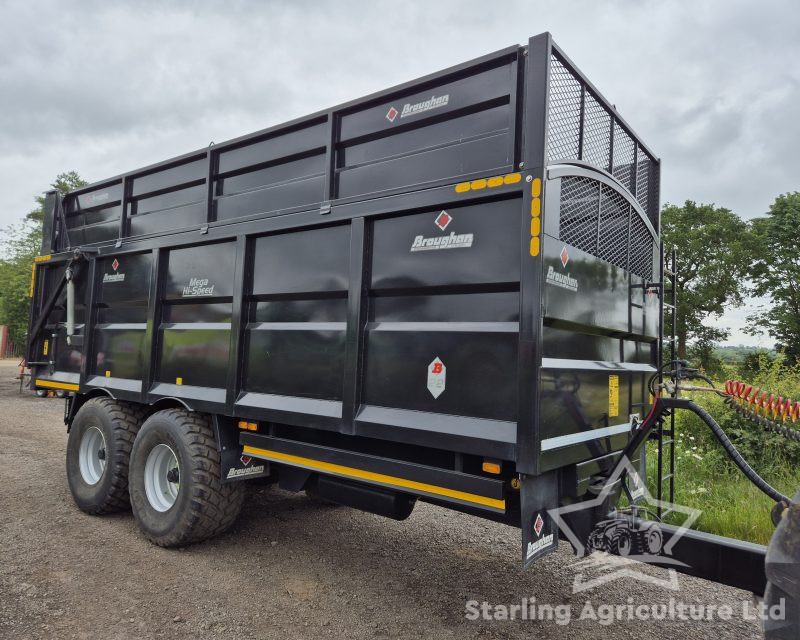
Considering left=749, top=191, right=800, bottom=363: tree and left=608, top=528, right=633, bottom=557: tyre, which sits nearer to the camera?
left=608, top=528, right=633, bottom=557: tyre

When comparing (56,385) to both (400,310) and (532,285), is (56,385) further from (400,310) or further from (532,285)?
(532,285)

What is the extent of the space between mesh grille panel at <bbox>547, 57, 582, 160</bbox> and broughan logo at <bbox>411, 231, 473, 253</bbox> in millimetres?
586

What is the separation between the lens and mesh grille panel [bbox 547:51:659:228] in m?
2.88

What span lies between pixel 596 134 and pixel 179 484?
365cm

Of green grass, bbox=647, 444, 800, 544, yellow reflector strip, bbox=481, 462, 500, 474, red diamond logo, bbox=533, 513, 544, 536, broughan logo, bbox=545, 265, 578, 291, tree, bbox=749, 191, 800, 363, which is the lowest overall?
green grass, bbox=647, 444, 800, 544

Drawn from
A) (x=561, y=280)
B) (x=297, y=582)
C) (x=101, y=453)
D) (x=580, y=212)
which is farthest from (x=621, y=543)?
(x=101, y=453)

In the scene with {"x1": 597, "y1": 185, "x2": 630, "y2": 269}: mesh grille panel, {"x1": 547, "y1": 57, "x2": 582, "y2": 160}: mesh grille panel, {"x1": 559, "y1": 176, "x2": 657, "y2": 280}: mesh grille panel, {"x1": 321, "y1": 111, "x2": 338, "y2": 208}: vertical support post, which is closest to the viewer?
{"x1": 547, "y1": 57, "x2": 582, "y2": 160}: mesh grille panel

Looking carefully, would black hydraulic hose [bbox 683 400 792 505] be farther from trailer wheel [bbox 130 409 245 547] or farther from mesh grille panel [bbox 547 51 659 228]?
trailer wheel [bbox 130 409 245 547]

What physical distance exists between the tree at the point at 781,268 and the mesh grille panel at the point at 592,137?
32288mm

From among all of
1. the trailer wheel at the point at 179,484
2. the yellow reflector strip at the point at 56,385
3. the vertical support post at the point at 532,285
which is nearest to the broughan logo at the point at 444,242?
the vertical support post at the point at 532,285

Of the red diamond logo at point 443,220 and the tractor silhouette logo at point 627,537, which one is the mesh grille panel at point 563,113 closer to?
the red diamond logo at point 443,220

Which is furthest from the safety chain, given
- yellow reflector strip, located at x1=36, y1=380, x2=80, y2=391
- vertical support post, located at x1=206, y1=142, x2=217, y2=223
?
yellow reflector strip, located at x1=36, y1=380, x2=80, y2=391

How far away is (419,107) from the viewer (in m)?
3.22

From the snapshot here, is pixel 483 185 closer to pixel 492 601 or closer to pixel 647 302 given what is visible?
pixel 647 302
